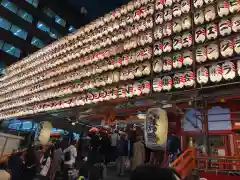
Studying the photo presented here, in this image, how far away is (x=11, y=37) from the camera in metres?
26.8

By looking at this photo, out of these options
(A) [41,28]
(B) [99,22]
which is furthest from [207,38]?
(A) [41,28]

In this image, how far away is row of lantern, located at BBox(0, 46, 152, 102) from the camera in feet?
26.0

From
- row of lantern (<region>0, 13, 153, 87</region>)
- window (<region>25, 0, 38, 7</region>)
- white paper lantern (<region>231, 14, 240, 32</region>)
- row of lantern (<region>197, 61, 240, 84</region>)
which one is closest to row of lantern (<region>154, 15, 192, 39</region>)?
row of lantern (<region>0, 13, 153, 87</region>)

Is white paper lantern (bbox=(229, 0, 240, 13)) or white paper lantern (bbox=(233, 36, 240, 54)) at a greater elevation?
white paper lantern (bbox=(229, 0, 240, 13))

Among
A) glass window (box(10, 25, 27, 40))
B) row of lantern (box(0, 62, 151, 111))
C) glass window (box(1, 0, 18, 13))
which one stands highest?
glass window (box(1, 0, 18, 13))

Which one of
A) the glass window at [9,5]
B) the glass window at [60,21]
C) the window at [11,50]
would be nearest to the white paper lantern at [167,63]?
the window at [11,50]

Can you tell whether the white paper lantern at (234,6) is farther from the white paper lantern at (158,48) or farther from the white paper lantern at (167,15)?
the white paper lantern at (158,48)

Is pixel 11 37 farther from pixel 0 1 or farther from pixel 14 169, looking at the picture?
pixel 14 169

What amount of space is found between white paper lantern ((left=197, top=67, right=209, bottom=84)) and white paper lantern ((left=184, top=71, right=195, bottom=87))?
0.21 metres

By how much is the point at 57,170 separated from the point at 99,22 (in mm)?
7788

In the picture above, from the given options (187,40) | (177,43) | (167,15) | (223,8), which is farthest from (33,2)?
(223,8)

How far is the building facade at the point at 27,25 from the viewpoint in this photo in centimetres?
2631

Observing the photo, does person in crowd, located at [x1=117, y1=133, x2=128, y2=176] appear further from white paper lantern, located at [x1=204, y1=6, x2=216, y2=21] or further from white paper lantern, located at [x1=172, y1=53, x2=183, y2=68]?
white paper lantern, located at [x1=204, y1=6, x2=216, y2=21]

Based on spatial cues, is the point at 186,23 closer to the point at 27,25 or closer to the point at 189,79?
the point at 189,79
